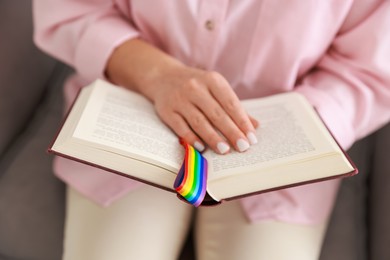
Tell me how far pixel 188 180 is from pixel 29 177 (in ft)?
1.23

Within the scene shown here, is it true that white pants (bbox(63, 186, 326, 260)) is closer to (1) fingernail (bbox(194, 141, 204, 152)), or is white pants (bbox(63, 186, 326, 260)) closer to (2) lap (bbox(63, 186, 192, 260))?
(2) lap (bbox(63, 186, 192, 260))

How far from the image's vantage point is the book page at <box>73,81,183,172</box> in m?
0.49

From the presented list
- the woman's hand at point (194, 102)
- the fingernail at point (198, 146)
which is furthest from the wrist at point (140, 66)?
the fingernail at point (198, 146)

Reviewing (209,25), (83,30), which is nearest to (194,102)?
(209,25)

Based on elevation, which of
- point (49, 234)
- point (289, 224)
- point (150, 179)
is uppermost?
point (150, 179)

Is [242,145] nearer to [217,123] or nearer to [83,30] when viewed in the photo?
[217,123]

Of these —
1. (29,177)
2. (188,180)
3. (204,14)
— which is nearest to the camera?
(188,180)

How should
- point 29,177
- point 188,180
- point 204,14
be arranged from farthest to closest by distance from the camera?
point 29,177 < point 204,14 < point 188,180

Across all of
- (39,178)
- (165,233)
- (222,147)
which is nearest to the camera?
(222,147)

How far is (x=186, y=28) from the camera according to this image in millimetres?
656

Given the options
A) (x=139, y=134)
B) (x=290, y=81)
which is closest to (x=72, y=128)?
(x=139, y=134)

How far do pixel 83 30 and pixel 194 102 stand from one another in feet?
0.74

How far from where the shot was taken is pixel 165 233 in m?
0.63

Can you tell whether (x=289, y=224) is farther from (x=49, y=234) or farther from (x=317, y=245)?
(x=49, y=234)
